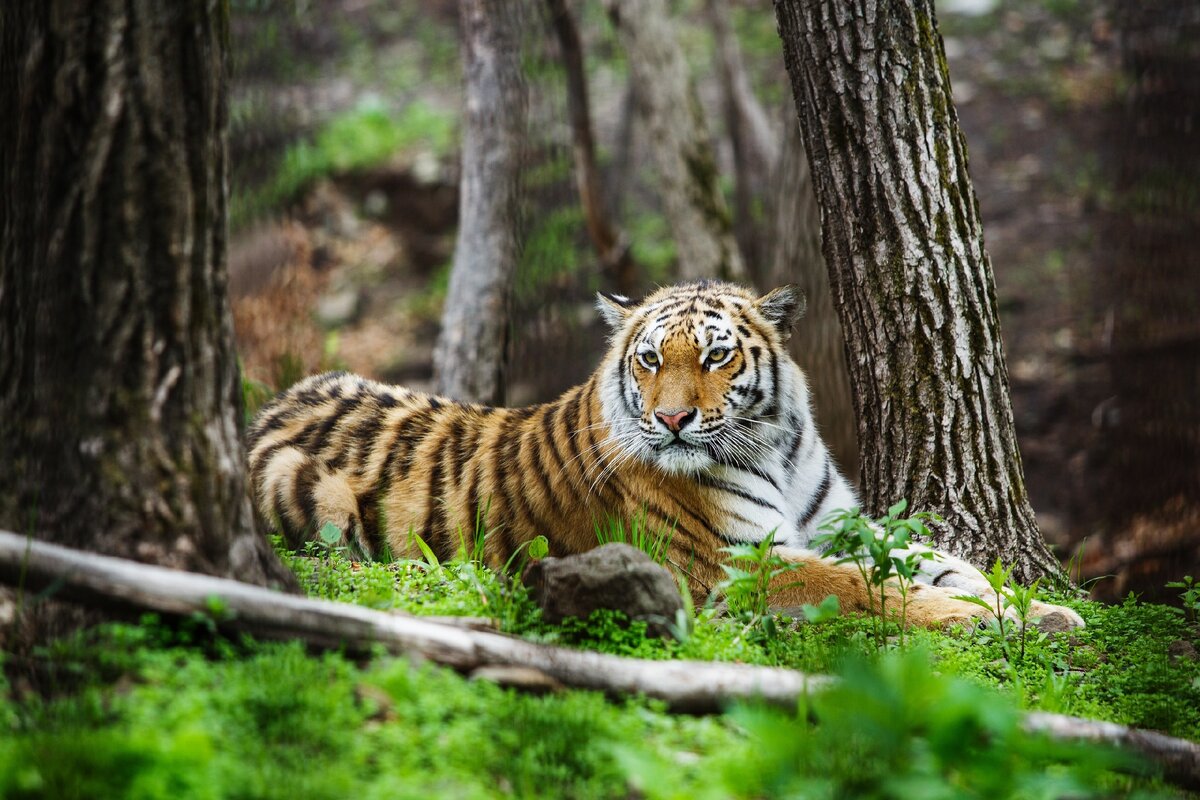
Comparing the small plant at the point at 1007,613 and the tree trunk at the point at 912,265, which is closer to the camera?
the small plant at the point at 1007,613

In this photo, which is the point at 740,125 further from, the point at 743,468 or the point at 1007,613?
the point at 1007,613

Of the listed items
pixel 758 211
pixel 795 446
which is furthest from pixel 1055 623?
pixel 758 211

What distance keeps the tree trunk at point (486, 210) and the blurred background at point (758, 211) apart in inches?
9.4

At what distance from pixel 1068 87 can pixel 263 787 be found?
11489 mm

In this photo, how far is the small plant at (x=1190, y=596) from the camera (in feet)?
11.1

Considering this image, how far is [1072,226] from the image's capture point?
10.1 m

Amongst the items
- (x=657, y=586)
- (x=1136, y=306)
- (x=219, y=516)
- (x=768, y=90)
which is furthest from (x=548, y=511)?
(x=768, y=90)

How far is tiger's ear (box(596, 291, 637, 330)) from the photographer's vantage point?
427 centimetres

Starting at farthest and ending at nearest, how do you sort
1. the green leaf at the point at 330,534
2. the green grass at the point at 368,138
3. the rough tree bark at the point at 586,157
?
the green grass at the point at 368,138 < the rough tree bark at the point at 586,157 < the green leaf at the point at 330,534

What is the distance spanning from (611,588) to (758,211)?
9.42m

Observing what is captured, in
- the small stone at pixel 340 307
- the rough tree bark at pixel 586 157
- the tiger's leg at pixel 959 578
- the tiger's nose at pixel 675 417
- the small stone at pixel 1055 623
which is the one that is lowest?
the small stone at pixel 1055 623

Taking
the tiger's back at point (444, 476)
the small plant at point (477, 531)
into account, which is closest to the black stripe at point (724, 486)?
the tiger's back at point (444, 476)

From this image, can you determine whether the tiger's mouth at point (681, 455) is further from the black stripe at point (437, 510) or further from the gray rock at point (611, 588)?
the gray rock at point (611, 588)

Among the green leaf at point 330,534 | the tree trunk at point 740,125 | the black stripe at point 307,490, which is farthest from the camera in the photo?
the tree trunk at point 740,125
